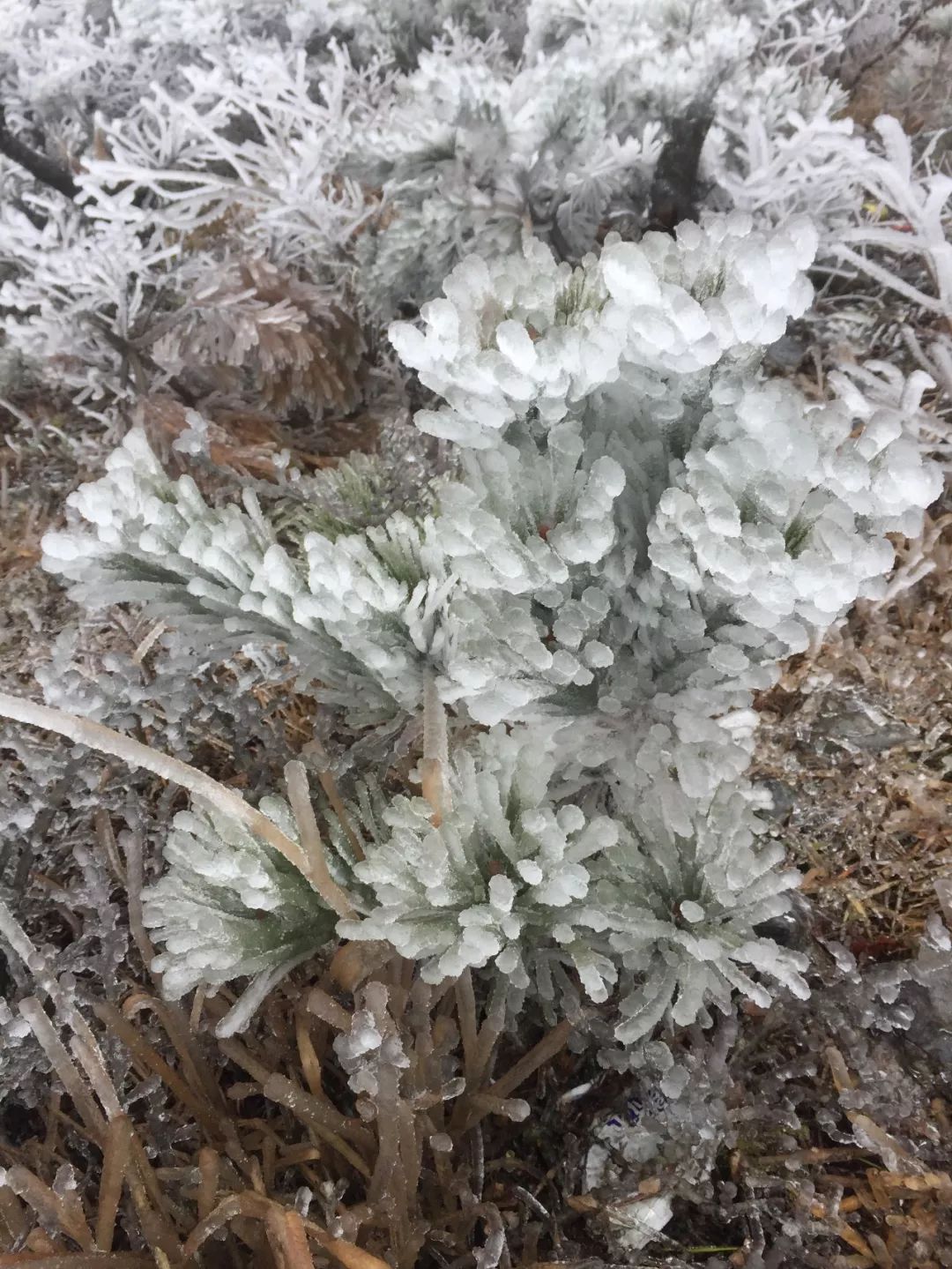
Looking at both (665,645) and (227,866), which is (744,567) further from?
(227,866)

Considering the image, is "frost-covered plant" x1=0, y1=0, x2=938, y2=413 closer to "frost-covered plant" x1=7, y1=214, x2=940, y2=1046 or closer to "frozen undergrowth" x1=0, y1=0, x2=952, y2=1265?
"frozen undergrowth" x1=0, y1=0, x2=952, y2=1265

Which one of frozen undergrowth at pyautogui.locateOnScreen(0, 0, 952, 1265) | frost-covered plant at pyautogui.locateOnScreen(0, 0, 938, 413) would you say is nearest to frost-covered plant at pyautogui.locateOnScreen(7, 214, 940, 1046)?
frozen undergrowth at pyautogui.locateOnScreen(0, 0, 952, 1265)

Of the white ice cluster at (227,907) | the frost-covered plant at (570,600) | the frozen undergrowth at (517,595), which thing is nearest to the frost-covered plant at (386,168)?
the frozen undergrowth at (517,595)

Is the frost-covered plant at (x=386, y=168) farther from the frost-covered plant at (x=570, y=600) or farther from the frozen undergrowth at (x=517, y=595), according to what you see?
the frost-covered plant at (x=570, y=600)

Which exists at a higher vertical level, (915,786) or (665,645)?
(665,645)

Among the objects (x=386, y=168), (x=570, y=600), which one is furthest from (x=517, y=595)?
(x=386, y=168)

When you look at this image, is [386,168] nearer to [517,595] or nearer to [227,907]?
[517,595]

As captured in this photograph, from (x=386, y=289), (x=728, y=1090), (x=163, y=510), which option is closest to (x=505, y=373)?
(x=163, y=510)

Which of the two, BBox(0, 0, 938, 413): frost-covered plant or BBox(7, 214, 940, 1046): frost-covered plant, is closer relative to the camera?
BBox(7, 214, 940, 1046): frost-covered plant

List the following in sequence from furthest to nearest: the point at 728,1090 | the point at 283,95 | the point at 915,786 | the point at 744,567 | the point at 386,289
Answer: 1. the point at 283,95
2. the point at 386,289
3. the point at 915,786
4. the point at 728,1090
5. the point at 744,567
